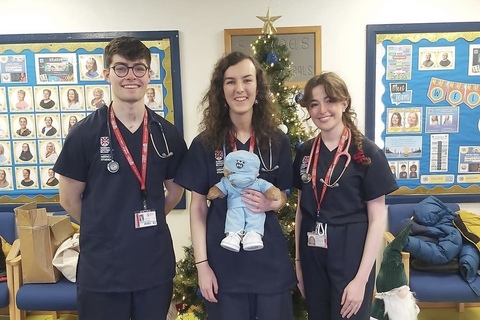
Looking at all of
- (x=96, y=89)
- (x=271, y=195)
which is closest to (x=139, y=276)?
(x=271, y=195)

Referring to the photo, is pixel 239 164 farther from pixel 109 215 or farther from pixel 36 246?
pixel 36 246

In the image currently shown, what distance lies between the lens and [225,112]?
171 centimetres

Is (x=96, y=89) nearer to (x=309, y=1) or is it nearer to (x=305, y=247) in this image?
(x=309, y=1)

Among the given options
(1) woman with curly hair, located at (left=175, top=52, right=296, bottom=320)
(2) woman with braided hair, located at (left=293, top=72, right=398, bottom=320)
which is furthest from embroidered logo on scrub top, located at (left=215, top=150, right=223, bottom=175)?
(2) woman with braided hair, located at (left=293, top=72, right=398, bottom=320)

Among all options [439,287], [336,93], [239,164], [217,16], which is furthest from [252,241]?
[217,16]

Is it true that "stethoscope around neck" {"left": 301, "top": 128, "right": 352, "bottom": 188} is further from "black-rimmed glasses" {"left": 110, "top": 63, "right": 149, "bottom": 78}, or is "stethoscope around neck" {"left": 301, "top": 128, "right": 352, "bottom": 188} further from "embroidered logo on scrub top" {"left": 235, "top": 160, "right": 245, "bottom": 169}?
"black-rimmed glasses" {"left": 110, "top": 63, "right": 149, "bottom": 78}

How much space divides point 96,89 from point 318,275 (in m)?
2.27

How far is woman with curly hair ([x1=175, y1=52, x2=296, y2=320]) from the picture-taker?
1580mm

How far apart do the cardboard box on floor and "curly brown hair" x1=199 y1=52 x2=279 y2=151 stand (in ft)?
5.20

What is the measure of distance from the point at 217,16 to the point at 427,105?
5.57 feet

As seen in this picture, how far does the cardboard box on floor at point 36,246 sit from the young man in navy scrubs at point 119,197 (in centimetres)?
117

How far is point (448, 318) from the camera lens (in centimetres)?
314

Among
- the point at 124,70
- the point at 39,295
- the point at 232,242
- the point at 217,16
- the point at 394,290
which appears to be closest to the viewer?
the point at 232,242

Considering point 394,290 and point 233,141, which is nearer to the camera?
point 233,141
